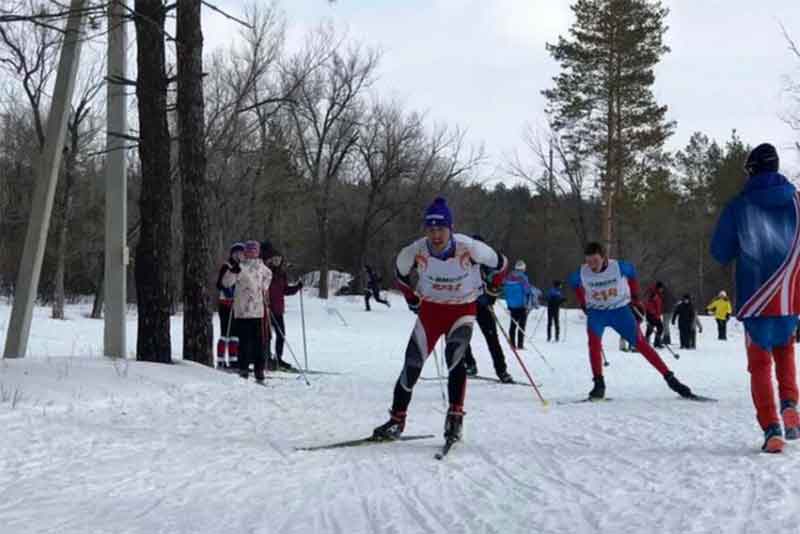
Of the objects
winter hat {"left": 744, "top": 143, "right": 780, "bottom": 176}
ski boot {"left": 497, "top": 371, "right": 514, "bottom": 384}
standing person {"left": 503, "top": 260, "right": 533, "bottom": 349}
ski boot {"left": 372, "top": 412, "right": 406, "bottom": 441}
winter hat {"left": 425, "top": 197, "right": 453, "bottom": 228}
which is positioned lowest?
ski boot {"left": 497, "top": 371, "right": 514, "bottom": 384}

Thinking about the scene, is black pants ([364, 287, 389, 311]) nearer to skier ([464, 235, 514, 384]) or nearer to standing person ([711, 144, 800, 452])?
skier ([464, 235, 514, 384])

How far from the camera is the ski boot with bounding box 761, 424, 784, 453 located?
5441mm

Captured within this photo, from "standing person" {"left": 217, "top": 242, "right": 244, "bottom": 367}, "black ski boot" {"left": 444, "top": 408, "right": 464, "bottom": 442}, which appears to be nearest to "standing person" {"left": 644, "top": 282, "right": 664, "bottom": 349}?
"standing person" {"left": 217, "top": 242, "right": 244, "bottom": 367}

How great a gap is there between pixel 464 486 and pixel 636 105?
33725 mm

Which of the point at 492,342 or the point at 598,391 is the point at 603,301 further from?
the point at 492,342

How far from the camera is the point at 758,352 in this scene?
18.8ft

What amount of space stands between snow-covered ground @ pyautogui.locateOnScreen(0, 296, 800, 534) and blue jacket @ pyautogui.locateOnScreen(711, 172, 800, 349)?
2.97ft

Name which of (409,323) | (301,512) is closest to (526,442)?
(301,512)

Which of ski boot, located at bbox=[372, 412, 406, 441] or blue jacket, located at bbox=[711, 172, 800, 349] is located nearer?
blue jacket, located at bbox=[711, 172, 800, 349]

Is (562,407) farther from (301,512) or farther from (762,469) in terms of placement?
(301,512)

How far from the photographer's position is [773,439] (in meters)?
5.46

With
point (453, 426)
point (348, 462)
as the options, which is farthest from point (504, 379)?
point (348, 462)

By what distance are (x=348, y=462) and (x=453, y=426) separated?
37.1 inches

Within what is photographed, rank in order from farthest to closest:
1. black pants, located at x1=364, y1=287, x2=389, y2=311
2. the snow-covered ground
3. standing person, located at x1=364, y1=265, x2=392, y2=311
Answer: standing person, located at x1=364, y1=265, x2=392, y2=311, black pants, located at x1=364, y1=287, x2=389, y2=311, the snow-covered ground
